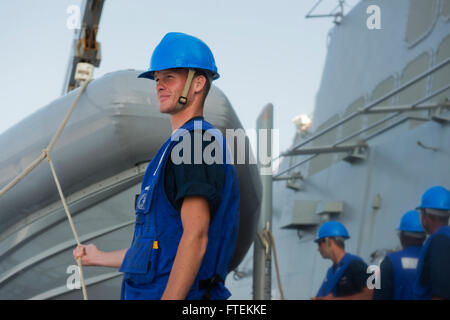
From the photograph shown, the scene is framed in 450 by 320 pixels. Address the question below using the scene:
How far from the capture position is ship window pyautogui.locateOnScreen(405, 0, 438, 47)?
569 centimetres

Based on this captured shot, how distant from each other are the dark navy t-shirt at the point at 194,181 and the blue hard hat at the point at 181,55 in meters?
0.19

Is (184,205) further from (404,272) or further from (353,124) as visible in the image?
(353,124)

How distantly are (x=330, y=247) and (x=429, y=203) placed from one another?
1.08 m

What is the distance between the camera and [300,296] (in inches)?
276

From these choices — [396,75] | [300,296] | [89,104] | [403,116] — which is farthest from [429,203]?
[300,296]

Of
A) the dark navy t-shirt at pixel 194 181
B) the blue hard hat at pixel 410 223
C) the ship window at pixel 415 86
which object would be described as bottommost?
the blue hard hat at pixel 410 223

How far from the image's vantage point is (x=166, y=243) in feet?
4.08

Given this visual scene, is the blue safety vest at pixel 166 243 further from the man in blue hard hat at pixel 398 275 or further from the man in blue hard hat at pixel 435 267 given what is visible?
the man in blue hard hat at pixel 398 275

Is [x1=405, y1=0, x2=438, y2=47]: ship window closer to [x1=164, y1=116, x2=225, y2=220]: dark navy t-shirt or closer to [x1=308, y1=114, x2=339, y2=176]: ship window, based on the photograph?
[x1=308, y1=114, x2=339, y2=176]: ship window

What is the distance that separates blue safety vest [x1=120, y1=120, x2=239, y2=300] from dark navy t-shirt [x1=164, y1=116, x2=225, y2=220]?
0.02m

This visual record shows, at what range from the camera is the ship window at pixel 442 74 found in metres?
5.18
